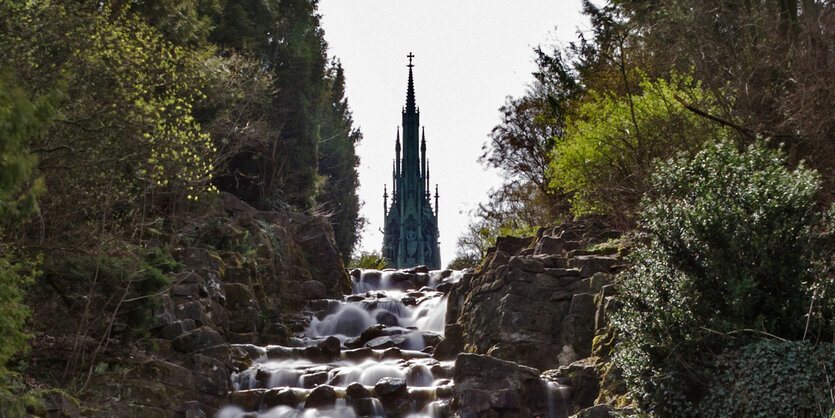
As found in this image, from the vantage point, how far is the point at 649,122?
18219mm

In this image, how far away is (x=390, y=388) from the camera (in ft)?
50.1

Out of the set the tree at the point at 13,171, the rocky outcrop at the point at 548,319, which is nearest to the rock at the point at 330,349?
the rocky outcrop at the point at 548,319

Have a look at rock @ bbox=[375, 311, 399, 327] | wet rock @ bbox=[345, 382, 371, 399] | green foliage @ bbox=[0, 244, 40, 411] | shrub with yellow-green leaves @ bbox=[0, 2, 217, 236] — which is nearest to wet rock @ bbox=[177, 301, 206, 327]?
shrub with yellow-green leaves @ bbox=[0, 2, 217, 236]

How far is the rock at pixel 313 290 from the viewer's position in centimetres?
2575

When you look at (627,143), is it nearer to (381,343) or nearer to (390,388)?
(390,388)

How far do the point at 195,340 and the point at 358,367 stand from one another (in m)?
3.80

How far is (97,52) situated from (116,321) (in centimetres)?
510

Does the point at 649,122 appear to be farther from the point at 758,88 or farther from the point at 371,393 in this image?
the point at 371,393

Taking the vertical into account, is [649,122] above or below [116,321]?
above

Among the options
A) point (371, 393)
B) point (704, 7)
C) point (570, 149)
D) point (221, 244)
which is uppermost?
point (704, 7)

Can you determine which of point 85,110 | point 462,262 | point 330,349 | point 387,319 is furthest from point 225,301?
point 462,262

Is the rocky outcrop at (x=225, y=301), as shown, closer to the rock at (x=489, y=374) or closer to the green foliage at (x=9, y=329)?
the rock at (x=489, y=374)

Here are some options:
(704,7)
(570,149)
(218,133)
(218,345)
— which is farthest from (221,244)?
(704,7)

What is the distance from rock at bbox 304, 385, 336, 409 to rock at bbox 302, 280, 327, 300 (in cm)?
1050
